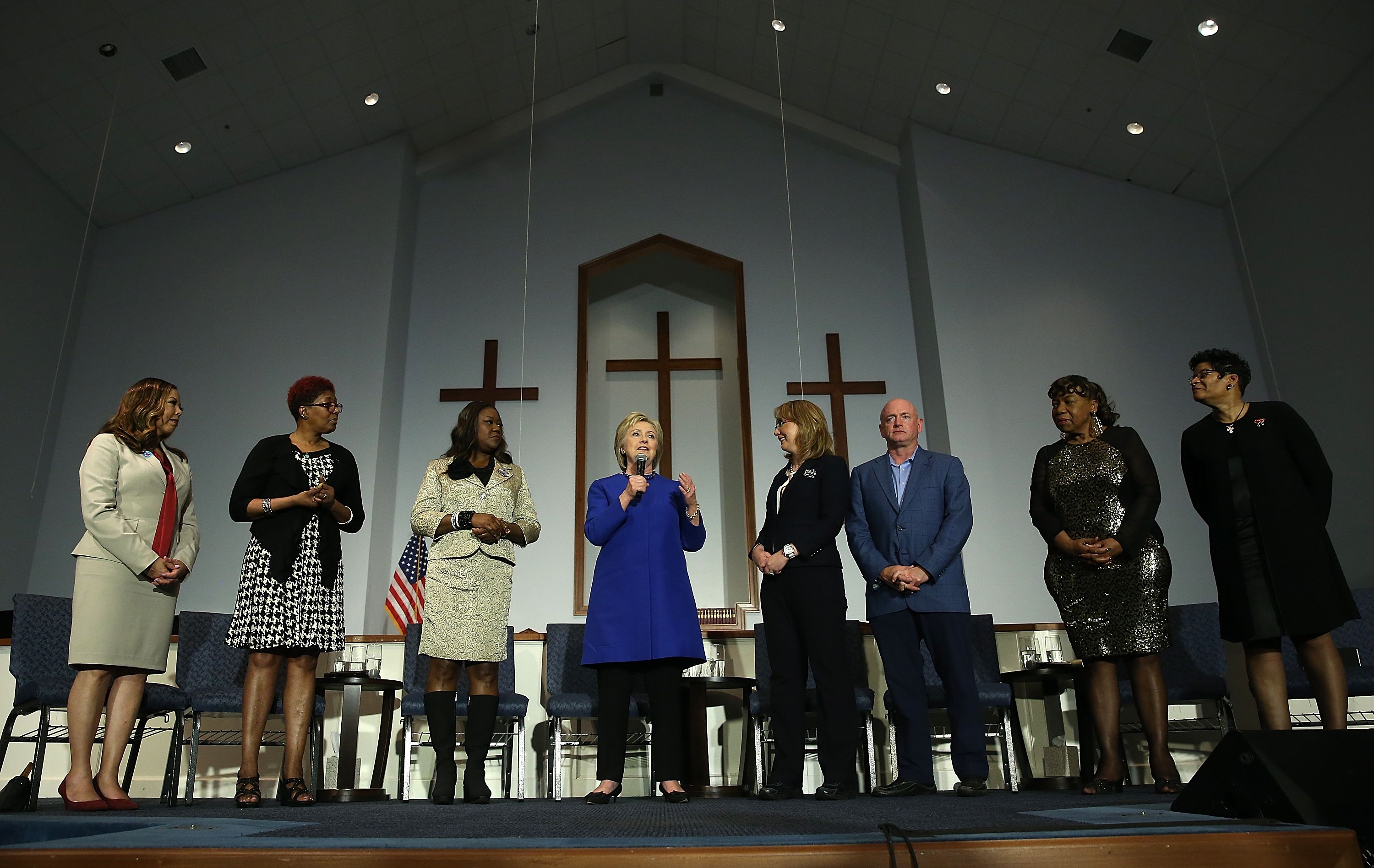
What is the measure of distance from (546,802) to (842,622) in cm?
110

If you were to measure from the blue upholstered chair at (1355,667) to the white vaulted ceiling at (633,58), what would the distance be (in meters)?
3.51

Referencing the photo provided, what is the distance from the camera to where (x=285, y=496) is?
2.97 m

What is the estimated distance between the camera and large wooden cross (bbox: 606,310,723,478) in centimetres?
802

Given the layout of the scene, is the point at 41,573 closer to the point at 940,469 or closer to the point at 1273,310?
the point at 940,469

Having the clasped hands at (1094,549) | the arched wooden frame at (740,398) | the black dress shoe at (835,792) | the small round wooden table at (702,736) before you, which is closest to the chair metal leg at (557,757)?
the small round wooden table at (702,736)

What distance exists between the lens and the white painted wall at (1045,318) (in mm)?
6543

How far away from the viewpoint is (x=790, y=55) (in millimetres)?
7703

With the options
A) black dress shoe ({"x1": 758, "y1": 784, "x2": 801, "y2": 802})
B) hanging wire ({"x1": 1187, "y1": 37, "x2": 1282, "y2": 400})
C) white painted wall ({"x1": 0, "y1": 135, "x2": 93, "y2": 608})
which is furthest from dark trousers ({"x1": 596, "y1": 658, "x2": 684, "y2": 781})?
hanging wire ({"x1": 1187, "y1": 37, "x2": 1282, "y2": 400})

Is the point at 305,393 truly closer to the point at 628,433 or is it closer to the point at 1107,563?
the point at 628,433

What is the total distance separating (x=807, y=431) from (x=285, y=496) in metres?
1.63

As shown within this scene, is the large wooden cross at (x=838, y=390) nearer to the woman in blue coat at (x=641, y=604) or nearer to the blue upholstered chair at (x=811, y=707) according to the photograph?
the blue upholstered chair at (x=811, y=707)

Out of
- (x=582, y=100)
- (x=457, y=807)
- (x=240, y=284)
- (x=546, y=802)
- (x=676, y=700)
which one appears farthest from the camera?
(x=582, y=100)

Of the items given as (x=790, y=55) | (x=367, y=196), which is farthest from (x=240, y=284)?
(x=790, y=55)

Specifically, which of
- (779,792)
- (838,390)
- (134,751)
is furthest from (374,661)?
(838,390)
